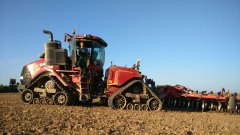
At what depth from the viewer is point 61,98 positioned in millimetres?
12594

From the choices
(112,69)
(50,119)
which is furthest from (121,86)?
(50,119)

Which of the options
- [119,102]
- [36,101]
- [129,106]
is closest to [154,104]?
[129,106]

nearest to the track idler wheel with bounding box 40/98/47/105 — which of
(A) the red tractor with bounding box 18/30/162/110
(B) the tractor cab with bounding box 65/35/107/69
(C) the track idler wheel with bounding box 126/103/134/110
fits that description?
(A) the red tractor with bounding box 18/30/162/110

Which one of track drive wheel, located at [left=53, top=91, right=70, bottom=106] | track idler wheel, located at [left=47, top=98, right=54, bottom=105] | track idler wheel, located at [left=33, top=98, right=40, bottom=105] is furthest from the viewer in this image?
track idler wheel, located at [left=33, top=98, right=40, bottom=105]

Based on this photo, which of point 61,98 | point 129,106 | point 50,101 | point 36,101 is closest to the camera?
point 129,106

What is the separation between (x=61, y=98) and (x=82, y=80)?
1323 millimetres

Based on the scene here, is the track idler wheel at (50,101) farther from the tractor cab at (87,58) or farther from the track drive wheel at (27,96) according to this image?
the tractor cab at (87,58)

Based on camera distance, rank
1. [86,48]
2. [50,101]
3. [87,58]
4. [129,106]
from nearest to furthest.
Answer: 1. [129,106]
2. [50,101]
3. [87,58]
4. [86,48]

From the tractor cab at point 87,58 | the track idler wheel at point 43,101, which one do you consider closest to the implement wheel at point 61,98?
the track idler wheel at point 43,101

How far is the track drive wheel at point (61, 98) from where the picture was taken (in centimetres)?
1243

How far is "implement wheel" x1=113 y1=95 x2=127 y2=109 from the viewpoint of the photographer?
12268 millimetres

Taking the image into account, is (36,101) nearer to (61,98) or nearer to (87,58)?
(61,98)

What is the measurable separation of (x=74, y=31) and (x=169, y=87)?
6062 mm

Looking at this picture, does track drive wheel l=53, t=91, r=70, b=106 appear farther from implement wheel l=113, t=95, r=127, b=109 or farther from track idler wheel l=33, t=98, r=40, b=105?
implement wheel l=113, t=95, r=127, b=109
